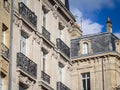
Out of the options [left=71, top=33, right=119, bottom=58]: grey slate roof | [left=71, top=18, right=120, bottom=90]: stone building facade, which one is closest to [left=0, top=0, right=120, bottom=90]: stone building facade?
[left=71, top=18, right=120, bottom=90]: stone building facade

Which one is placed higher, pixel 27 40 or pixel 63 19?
pixel 63 19

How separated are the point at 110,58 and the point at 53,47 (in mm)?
16641

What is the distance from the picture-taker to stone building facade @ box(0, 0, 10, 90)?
26.4 m

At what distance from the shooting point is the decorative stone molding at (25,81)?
2817 cm

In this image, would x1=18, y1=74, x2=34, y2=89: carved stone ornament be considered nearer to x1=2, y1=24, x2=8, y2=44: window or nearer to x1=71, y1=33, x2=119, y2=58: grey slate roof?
x1=2, y1=24, x2=8, y2=44: window

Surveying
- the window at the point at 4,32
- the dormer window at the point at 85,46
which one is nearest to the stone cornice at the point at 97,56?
the dormer window at the point at 85,46

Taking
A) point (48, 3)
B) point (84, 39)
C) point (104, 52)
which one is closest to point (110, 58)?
point (104, 52)

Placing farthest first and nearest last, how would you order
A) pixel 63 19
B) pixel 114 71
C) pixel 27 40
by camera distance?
pixel 114 71, pixel 63 19, pixel 27 40

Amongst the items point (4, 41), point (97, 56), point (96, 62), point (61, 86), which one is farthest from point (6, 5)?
point (96, 62)

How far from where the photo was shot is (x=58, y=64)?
1361 inches

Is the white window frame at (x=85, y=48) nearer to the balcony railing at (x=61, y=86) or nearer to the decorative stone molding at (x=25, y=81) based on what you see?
the balcony railing at (x=61, y=86)

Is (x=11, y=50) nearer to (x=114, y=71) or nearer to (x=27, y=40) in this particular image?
(x=27, y=40)

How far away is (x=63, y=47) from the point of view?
35.4m

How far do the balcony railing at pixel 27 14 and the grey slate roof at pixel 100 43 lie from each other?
19890 mm
